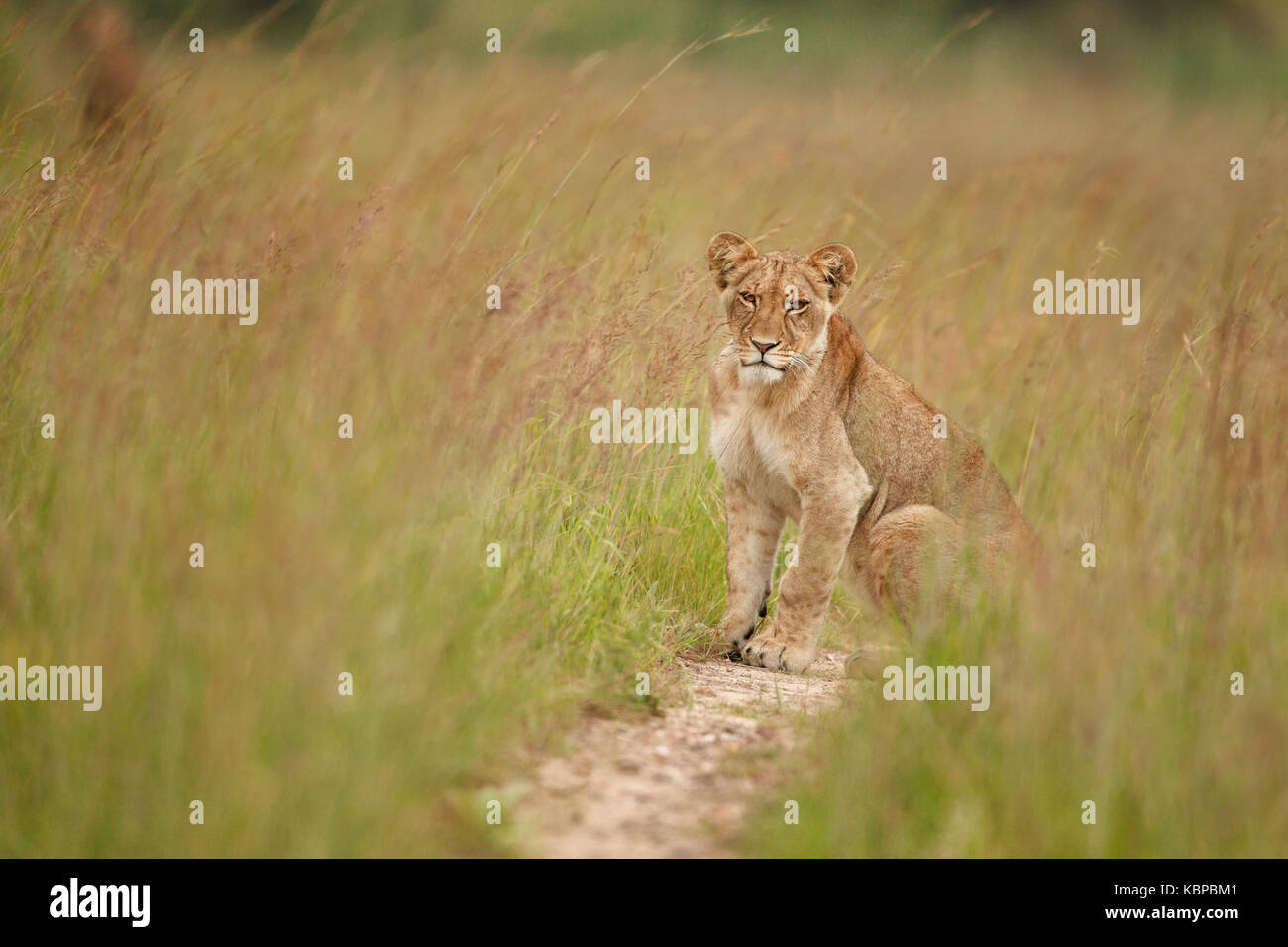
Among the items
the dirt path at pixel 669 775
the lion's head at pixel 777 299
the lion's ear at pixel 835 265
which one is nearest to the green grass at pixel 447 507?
the dirt path at pixel 669 775

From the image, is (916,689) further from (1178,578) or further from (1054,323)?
(1054,323)

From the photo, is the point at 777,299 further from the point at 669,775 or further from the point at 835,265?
the point at 669,775

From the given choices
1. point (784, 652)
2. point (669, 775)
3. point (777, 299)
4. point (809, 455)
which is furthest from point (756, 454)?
point (669, 775)

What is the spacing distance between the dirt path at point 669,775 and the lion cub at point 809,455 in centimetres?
63

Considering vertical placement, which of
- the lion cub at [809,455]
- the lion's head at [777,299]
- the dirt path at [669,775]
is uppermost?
the lion's head at [777,299]

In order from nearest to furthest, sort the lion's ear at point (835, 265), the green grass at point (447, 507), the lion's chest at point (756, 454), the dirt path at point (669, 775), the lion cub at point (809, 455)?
1. the green grass at point (447, 507)
2. the dirt path at point (669, 775)
3. the lion cub at point (809, 455)
4. the lion's chest at point (756, 454)
5. the lion's ear at point (835, 265)

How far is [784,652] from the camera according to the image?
5719 mm


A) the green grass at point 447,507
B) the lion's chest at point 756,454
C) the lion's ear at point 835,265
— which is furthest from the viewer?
the lion's ear at point 835,265

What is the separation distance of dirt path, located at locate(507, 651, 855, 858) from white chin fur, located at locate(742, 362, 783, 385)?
1.34 m

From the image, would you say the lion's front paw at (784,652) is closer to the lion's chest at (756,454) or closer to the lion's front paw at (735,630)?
the lion's front paw at (735,630)

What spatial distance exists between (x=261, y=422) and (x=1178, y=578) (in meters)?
2.99

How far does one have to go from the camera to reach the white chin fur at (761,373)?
571cm

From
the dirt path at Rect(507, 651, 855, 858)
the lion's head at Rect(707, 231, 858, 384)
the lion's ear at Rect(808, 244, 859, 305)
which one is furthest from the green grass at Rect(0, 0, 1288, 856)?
the lion's ear at Rect(808, 244, 859, 305)
